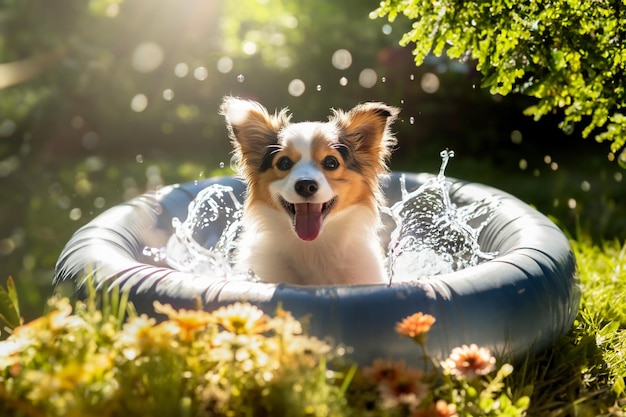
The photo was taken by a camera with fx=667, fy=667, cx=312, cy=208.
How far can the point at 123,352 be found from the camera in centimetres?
236

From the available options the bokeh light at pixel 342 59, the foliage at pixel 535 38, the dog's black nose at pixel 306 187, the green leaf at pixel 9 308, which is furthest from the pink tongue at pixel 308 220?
the bokeh light at pixel 342 59

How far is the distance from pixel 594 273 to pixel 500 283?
1956mm

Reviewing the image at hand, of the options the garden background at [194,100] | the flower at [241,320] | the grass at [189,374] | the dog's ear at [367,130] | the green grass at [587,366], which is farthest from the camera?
the garden background at [194,100]

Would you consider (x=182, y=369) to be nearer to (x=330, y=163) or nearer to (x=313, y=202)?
(x=313, y=202)

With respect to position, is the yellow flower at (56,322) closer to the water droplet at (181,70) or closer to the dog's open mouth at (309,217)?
the dog's open mouth at (309,217)

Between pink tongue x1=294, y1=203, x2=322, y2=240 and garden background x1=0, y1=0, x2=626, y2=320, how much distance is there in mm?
4396

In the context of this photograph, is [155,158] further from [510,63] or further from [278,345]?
[278,345]

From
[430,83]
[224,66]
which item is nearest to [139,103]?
[224,66]

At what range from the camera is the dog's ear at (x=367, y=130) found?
3.73 meters

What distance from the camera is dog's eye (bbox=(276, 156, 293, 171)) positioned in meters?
3.54

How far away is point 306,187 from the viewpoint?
3291 mm

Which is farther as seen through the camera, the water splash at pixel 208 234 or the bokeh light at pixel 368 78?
the bokeh light at pixel 368 78

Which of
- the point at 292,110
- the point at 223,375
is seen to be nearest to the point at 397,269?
the point at 223,375

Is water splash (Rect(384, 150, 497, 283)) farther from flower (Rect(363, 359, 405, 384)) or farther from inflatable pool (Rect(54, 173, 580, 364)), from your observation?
flower (Rect(363, 359, 405, 384))
